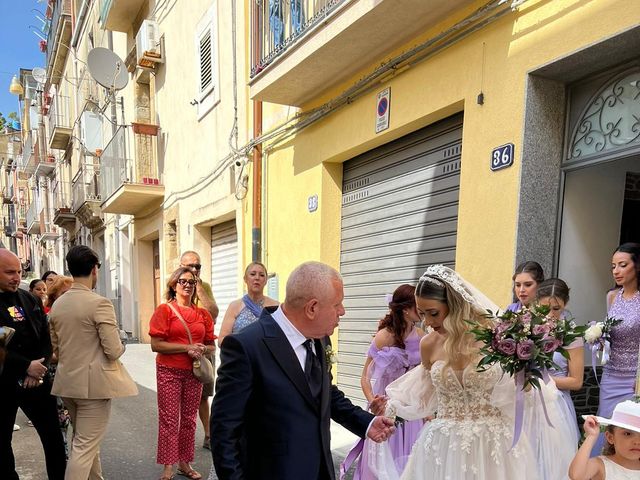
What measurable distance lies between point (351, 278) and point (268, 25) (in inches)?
158

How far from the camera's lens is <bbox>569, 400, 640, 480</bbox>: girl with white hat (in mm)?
2018

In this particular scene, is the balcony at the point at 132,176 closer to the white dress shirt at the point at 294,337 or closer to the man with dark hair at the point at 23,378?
the man with dark hair at the point at 23,378

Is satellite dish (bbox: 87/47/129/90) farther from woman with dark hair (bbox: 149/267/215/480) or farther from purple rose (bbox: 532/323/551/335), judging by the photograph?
purple rose (bbox: 532/323/551/335)

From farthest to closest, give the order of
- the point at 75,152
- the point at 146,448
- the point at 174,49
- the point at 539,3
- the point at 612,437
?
the point at 75,152 → the point at 174,49 → the point at 146,448 → the point at 539,3 → the point at 612,437

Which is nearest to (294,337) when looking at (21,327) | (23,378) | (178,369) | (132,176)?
(178,369)

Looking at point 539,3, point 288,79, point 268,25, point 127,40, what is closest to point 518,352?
point 539,3

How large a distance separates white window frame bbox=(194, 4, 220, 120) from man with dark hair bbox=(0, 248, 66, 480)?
20.1ft

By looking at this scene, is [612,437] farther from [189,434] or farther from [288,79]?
[288,79]

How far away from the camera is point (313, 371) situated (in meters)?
1.90

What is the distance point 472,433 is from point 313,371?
118 cm

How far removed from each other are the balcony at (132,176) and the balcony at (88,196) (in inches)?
122

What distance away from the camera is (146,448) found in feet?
15.6

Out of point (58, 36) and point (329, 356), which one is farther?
point (58, 36)

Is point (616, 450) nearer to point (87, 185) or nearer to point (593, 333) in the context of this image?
point (593, 333)
